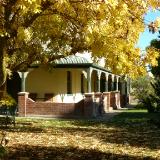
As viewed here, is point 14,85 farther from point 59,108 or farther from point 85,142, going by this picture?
point 85,142

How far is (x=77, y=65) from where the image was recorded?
94.0ft

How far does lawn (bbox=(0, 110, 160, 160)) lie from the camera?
1243 cm

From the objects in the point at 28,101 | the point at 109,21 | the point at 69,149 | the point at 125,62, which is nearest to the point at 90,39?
the point at 109,21

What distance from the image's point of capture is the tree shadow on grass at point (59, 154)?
39.4 feet

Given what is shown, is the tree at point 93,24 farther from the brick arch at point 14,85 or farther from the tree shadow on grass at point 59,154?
the brick arch at point 14,85

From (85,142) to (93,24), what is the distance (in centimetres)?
679

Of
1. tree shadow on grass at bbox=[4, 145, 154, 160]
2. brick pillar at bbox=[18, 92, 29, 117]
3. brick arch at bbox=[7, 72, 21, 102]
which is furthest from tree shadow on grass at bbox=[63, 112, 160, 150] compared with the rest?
brick arch at bbox=[7, 72, 21, 102]

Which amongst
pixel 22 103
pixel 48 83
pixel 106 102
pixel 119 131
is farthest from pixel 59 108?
pixel 119 131

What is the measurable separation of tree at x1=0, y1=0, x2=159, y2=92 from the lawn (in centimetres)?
264

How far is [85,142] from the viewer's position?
15.2 metres

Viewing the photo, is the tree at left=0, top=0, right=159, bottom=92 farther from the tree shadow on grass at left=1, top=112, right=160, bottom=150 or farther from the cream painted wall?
the cream painted wall

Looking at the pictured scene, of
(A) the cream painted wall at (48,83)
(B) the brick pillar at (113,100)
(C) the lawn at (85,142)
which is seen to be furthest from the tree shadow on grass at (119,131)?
(B) the brick pillar at (113,100)

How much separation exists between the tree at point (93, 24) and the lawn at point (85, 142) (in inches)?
104

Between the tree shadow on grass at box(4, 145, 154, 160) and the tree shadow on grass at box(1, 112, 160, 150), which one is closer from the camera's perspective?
the tree shadow on grass at box(4, 145, 154, 160)
